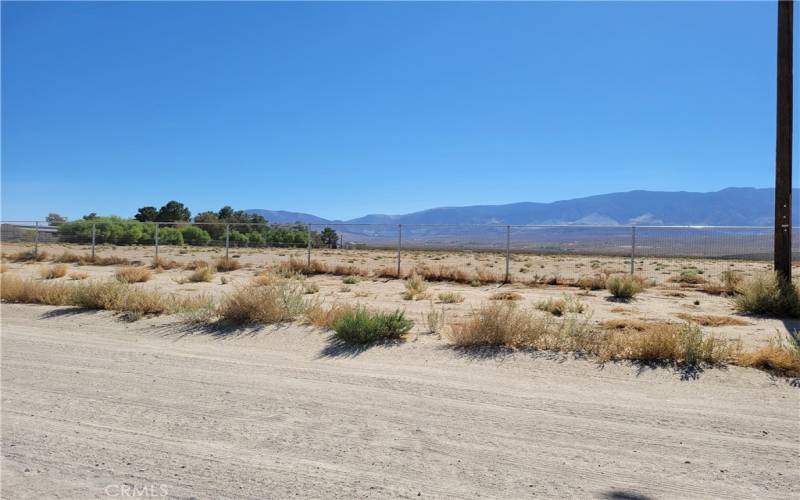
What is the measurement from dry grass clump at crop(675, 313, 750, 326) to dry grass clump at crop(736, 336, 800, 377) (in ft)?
10.5

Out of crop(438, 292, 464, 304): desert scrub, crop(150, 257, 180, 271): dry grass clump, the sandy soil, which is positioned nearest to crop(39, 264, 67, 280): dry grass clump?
the sandy soil

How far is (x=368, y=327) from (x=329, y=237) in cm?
1934

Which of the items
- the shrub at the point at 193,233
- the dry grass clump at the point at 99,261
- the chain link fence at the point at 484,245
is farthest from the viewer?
the shrub at the point at 193,233

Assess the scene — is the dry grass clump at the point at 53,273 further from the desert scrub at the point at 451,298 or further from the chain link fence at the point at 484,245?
the desert scrub at the point at 451,298

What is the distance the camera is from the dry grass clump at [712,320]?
389 inches

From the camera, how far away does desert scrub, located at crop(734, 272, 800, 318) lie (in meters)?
10.7

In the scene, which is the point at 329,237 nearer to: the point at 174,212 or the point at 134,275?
the point at 134,275

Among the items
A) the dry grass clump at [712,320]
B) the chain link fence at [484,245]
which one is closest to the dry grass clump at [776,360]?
the dry grass clump at [712,320]

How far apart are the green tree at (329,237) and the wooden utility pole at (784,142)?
58.8 ft

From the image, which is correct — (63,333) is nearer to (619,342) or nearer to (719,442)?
(619,342)

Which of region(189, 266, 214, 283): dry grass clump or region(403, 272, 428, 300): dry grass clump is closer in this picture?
region(403, 272, 428, 300): dry grass clump

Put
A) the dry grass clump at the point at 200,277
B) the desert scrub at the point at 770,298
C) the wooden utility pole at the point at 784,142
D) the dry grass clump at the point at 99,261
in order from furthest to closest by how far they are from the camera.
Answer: the dry grass clump at the point at 99,261, the dry grass clump at the point at 200,277, the wooden utility pole at the point at 784,142, the desert scrub at the point at 770,298

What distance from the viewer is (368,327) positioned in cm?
788

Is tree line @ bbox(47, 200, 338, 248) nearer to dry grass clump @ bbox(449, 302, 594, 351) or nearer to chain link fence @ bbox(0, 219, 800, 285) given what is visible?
chain link fence @ bbox(0, 219, 800, 285)
